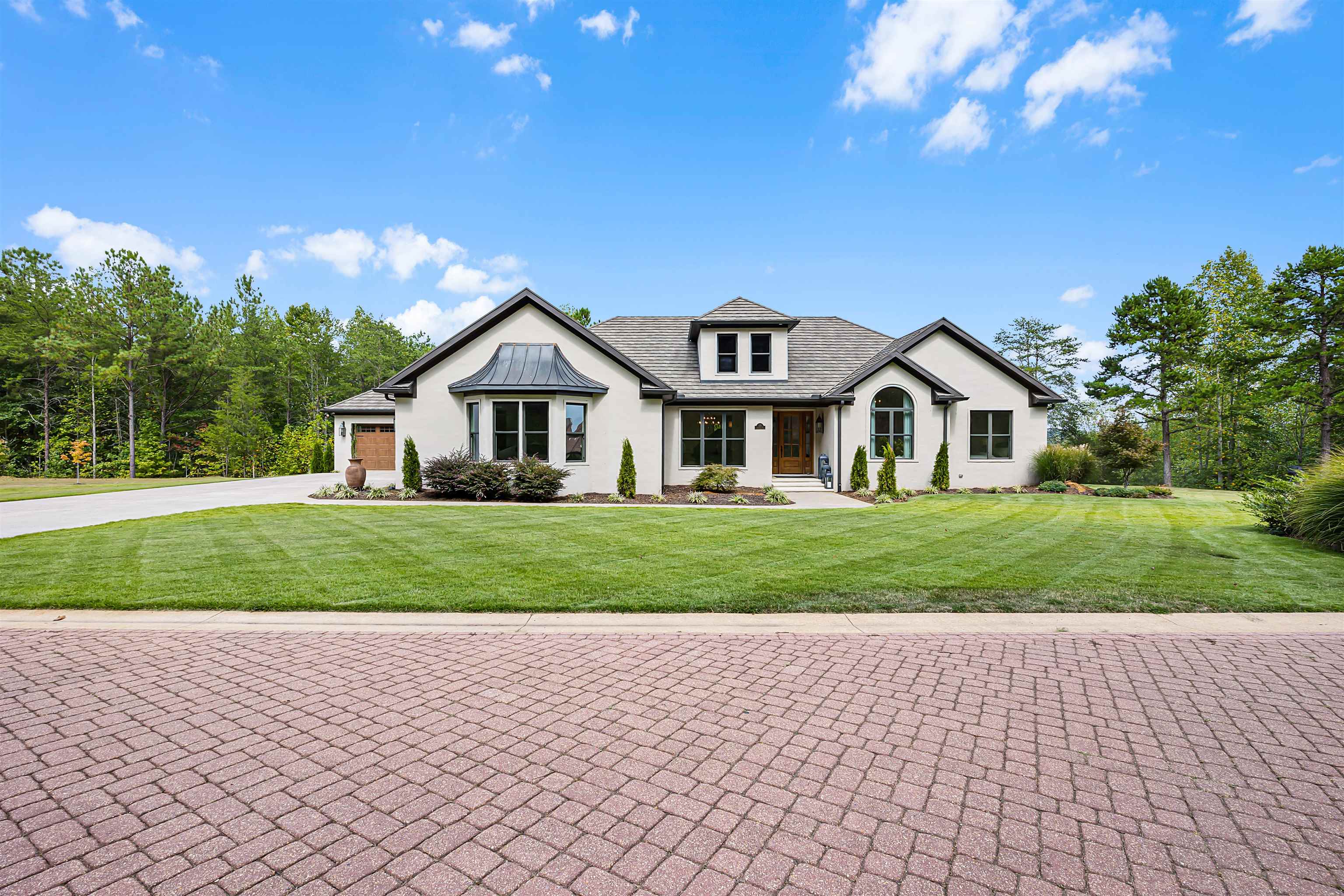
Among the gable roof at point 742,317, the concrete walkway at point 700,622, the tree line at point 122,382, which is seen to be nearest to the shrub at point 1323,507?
the concrete walkway at point 700,622

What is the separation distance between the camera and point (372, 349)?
46156 millimetres

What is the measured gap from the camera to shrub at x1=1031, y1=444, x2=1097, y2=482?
1989 centimetres

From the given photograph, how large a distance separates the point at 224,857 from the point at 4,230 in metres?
45.3

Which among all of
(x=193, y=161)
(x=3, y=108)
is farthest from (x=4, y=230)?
(x=193, y=161)

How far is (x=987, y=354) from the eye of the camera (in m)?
20.3

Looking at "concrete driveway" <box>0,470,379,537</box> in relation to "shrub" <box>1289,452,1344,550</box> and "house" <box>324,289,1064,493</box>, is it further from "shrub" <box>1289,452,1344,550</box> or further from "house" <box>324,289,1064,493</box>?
"shrub" <box>1289,452,1344,550</box>

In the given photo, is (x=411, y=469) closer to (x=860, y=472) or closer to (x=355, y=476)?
(x=355, y=476)

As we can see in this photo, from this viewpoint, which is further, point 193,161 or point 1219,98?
point 193,161

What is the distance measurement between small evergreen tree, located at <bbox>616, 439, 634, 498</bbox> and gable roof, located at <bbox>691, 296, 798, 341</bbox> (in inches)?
225

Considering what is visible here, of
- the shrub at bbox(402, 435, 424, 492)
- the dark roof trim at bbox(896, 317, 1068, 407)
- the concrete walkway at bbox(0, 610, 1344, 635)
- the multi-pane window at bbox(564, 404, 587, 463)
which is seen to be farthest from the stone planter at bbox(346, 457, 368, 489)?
the dark roof trim at bbox(896, 317, 1068, 407)

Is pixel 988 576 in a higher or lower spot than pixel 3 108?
lower

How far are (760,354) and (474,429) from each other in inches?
406

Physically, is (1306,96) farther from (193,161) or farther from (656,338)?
(193,161)

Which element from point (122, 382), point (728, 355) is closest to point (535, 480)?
point (728, 355)
